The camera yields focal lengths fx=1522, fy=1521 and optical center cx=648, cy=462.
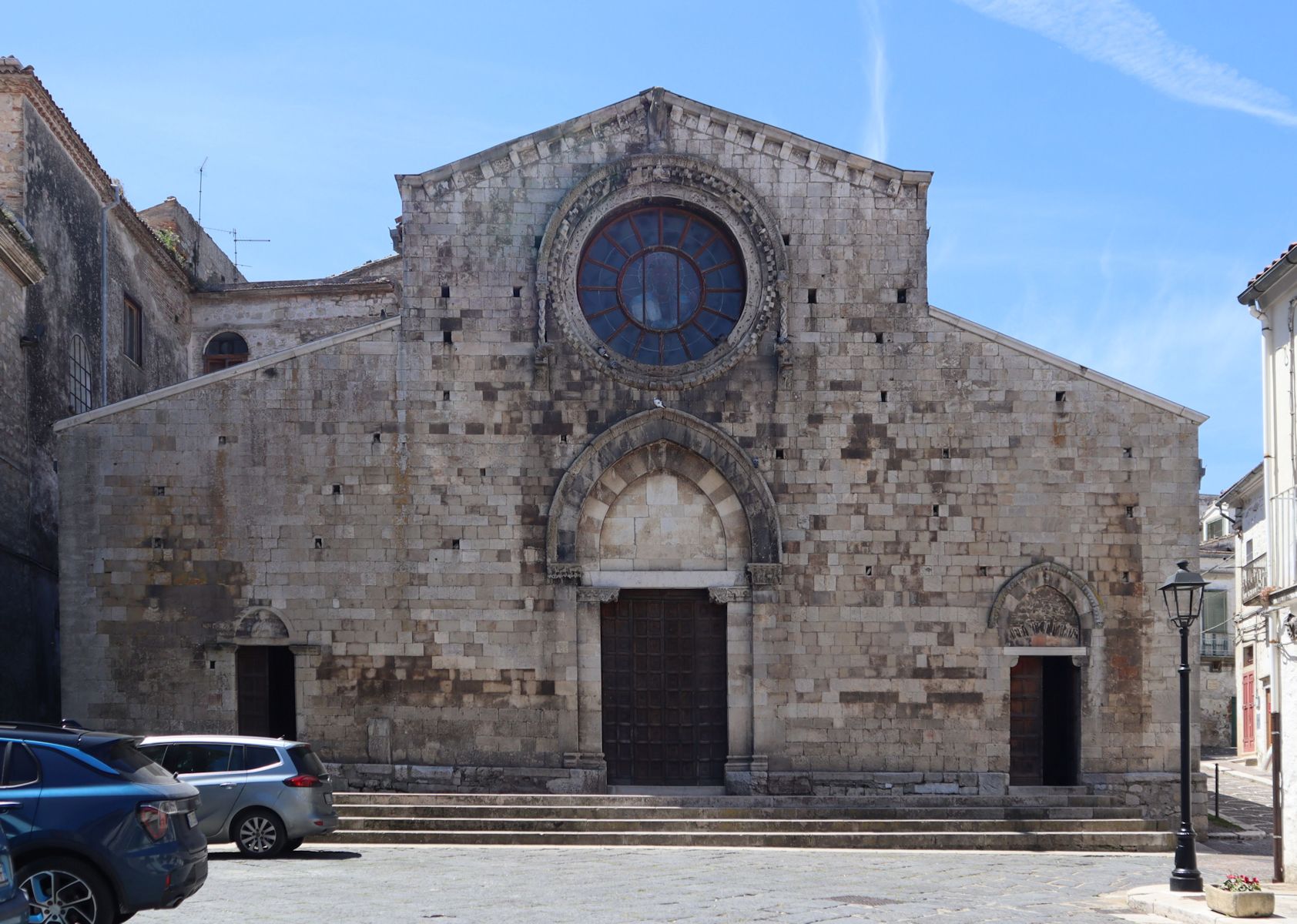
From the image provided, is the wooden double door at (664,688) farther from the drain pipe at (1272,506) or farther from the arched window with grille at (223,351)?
the arched window with grille at (223,351)

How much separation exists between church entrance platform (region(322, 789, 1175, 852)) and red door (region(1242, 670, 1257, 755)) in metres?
23.6

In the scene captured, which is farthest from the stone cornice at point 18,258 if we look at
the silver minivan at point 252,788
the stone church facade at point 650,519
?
the silver minivan at point 252,788

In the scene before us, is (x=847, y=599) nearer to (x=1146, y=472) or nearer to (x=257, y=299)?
(x=1146, y=472)

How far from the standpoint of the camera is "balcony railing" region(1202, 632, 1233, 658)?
52000 millimetres

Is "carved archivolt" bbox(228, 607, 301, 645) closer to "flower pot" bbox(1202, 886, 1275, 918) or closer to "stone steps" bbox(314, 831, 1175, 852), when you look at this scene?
"stone steps" bbox(314, 831, 1175, 852)

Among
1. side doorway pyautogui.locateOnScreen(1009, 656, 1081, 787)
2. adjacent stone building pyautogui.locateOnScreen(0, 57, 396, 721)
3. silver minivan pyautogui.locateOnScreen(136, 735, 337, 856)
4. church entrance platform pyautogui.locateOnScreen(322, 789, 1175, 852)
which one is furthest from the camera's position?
adjacent stone building pyautogui.locateOnScreen(0, 57, 396, 721)

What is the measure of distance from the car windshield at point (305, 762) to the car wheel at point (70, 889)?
745cm

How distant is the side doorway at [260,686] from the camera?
25.2 meters

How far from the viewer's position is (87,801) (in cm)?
1121

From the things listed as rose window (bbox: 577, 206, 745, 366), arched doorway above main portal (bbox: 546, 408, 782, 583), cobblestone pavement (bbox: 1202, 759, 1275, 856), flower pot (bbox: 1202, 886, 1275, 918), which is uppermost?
rose window (bbox: 577, 206, 745, 366)

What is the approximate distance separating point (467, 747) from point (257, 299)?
1530cm

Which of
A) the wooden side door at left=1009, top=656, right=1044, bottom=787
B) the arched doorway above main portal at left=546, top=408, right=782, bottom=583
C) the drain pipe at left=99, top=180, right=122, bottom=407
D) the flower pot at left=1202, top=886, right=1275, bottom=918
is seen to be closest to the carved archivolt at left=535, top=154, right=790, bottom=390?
the arched doorway above main portal at left=546, top=408, right=782, bottom=583

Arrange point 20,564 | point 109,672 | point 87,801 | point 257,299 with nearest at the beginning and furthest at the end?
point 87,801 < point 109,672 < point 20,564 < point 257,299

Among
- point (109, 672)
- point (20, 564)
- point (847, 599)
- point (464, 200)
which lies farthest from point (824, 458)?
point (20, 564)
